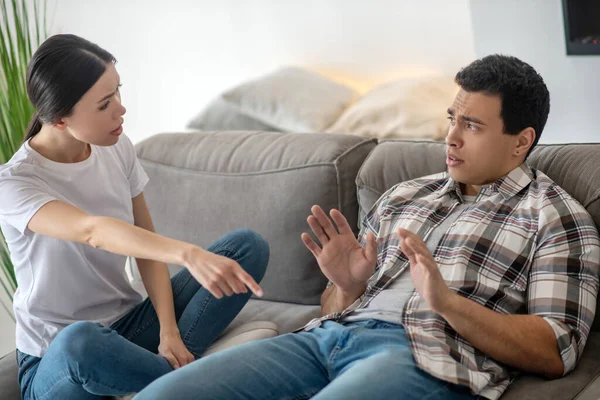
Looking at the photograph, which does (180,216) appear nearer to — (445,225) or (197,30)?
(445,225)

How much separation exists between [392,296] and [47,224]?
718mm

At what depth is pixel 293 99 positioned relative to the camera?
333 centimetres

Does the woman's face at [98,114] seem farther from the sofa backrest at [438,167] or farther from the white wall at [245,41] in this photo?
the white wall at [245,41]

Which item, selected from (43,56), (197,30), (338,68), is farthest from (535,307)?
(197,30)

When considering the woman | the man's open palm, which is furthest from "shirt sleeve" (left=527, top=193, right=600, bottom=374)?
the woman

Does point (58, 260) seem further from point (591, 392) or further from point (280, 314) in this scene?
point (591, 392)

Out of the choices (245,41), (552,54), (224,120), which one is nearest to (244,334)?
(552,54)

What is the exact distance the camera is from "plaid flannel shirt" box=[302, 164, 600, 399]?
4.71 ft

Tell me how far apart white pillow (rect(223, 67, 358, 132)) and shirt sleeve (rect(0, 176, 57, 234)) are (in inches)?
68.9

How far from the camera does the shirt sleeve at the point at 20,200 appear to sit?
61.8 inches

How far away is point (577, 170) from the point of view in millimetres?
1695

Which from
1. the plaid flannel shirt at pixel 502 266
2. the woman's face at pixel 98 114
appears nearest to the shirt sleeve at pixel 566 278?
the plaid flannel shirt at pixel 502 266

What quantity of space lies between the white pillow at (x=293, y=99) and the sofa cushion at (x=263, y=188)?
960 millimetres

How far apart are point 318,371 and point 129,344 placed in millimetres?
394
